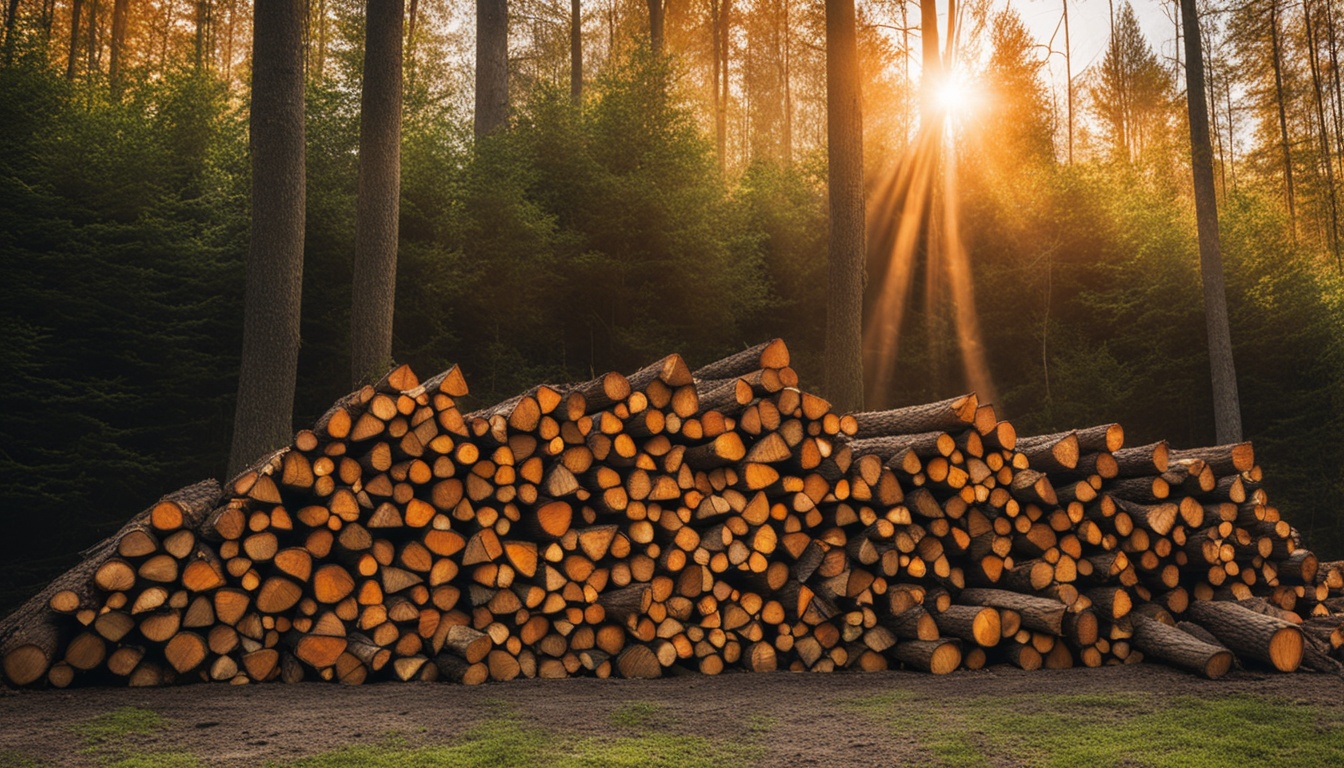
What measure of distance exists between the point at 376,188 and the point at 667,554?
6961mm

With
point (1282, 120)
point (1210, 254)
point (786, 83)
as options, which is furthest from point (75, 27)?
point (1282, 120)

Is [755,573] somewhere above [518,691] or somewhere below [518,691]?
above

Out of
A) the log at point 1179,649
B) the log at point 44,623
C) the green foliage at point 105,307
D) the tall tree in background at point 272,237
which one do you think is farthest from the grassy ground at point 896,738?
the green foliage at point 105,307

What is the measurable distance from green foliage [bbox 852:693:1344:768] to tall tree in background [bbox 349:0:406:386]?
7587mm

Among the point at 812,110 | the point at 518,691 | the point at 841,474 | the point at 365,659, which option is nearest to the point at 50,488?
the point at 365,659

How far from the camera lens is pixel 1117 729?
12.4 feet

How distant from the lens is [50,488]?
10.0 meters

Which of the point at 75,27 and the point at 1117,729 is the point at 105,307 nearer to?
the point at 1117,729

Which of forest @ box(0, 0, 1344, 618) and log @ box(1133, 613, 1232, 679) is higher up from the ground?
forest @ box(0, 0, 1344, 618)

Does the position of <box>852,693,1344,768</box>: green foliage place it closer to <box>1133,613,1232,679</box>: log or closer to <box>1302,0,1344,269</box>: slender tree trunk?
<box>1133,613,1232,679</box>: log

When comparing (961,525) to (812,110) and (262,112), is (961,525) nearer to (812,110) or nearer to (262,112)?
(262,112)

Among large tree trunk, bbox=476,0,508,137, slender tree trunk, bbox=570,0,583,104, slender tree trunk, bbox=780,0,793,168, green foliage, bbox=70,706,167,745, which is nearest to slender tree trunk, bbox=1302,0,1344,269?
slender tree trunk, bbox=780,0,793,168

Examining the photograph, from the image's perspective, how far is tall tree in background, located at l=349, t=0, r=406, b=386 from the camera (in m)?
10.2

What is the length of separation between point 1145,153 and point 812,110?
42.0 ft
